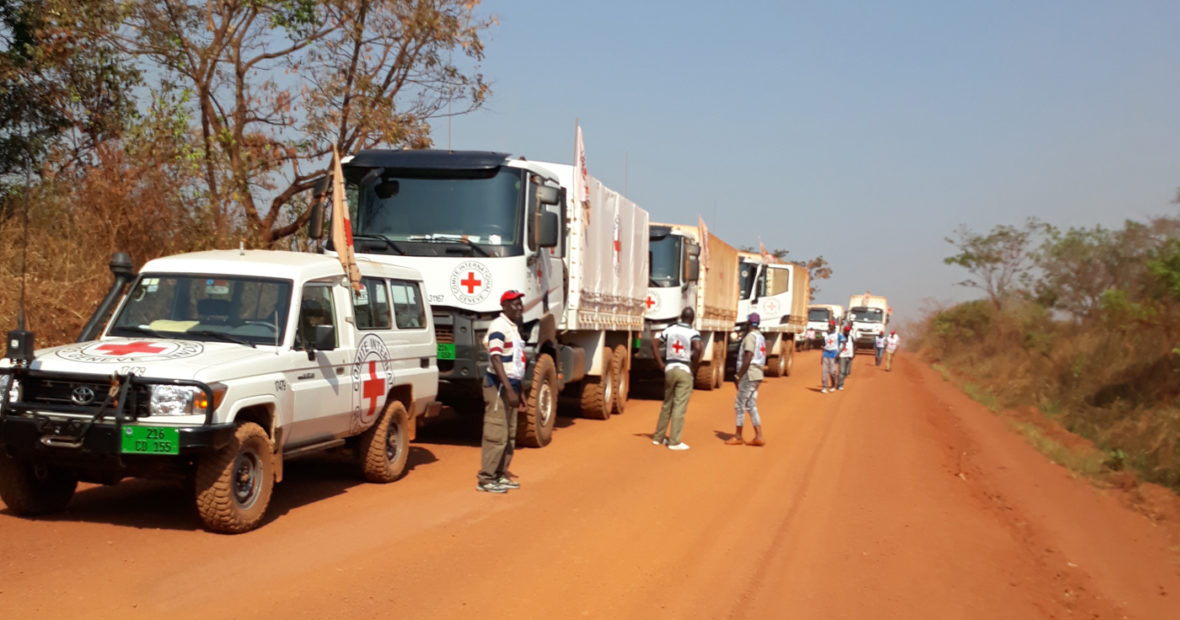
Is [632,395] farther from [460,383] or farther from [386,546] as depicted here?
[386,546]

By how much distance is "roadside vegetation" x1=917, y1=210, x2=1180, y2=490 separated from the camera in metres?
16.2

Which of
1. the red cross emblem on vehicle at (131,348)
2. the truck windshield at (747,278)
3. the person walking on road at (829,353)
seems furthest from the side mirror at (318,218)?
the truck windshield at (747,278)

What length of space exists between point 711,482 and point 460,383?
3066mm

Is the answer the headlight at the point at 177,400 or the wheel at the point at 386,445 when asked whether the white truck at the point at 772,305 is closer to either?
the wheel at the point at 386,445

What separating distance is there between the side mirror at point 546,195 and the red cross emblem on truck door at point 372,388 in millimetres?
3288

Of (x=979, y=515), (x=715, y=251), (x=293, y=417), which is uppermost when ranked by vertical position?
(x=715, y=251)

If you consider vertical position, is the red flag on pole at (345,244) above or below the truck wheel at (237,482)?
above

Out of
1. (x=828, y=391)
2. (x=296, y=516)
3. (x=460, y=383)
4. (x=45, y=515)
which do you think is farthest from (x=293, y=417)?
(x=828, y=391)

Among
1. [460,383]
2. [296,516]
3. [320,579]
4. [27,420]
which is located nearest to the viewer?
[320,579]

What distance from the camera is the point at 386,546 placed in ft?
23.3

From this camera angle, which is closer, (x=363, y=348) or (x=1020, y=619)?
(x=1020, y=619)

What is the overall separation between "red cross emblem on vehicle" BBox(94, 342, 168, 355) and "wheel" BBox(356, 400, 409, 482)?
2471mm

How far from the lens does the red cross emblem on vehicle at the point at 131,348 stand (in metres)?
7.14

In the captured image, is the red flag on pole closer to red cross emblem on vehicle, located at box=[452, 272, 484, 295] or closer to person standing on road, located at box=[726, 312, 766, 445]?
red cross emblem on vehicle, located at box=[452, 272, 484, 295]
